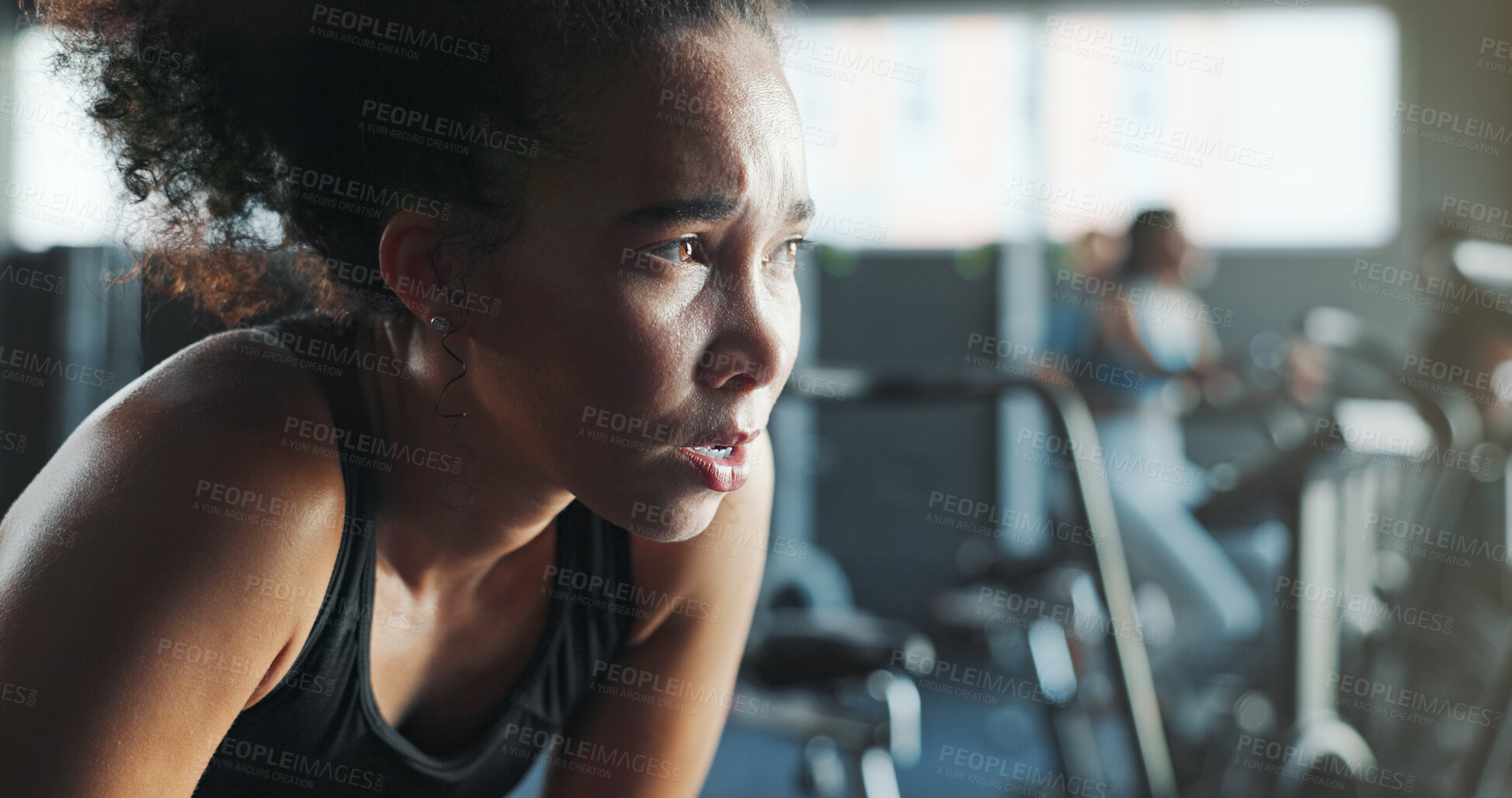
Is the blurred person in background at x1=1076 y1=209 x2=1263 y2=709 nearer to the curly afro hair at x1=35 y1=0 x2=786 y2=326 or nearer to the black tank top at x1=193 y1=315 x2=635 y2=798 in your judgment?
the black tank top at x1=193 y1=315 x2=635 y2=798

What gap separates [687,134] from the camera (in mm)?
460

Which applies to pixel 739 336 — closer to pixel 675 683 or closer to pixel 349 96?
pixel 349 96

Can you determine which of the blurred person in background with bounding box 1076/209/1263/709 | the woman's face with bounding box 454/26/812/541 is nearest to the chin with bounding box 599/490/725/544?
the woman's face with bounding box 454/26/812/541

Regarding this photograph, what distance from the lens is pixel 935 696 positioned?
3.34m

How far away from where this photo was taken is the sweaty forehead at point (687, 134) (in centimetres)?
46

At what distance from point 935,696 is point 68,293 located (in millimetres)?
3049

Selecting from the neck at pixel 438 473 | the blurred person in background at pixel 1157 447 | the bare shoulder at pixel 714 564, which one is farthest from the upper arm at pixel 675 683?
the blurred person in background at pixel 1157 447

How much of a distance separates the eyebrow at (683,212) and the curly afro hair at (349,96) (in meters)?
0.05

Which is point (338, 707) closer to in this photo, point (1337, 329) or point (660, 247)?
point (660, 247)

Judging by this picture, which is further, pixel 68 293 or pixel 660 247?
pixel 68 293

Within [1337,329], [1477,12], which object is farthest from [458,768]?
[1477,12]

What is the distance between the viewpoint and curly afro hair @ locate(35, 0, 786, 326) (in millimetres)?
475

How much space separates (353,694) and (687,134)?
0.35m

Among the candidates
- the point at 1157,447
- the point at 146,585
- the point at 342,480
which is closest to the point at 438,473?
the point at 342,480
